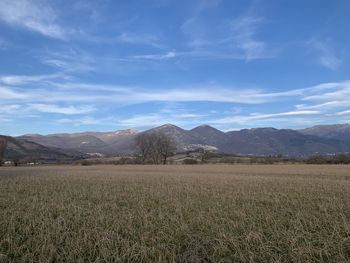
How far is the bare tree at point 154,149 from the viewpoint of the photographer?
13075 cm

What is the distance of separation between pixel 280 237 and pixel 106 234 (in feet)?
16.4

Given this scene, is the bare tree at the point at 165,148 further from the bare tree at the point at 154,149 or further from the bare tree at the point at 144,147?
the bare tree at the point at 144,147

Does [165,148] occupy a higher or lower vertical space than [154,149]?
higher

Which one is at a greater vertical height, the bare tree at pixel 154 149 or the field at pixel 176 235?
the bare tree at pixel 154 149

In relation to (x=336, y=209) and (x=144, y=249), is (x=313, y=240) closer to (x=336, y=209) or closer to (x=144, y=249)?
(x=144, y=249)

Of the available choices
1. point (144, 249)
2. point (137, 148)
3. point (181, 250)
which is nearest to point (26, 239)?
point (144, 249)

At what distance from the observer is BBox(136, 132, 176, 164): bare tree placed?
130750 mm

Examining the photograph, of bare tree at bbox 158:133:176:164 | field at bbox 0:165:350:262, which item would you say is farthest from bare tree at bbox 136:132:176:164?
field at bbox 0:165:350:262

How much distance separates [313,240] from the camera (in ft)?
31.9

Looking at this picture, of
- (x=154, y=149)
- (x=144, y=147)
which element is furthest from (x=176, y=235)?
(x=144, y=147)

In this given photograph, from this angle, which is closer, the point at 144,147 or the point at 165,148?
the point at 144,147

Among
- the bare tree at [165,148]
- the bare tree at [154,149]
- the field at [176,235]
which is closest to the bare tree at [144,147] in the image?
the bare tree at [154,149]

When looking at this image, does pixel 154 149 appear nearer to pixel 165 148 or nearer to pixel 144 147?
pixel 144 147

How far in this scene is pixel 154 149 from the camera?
131 metres
